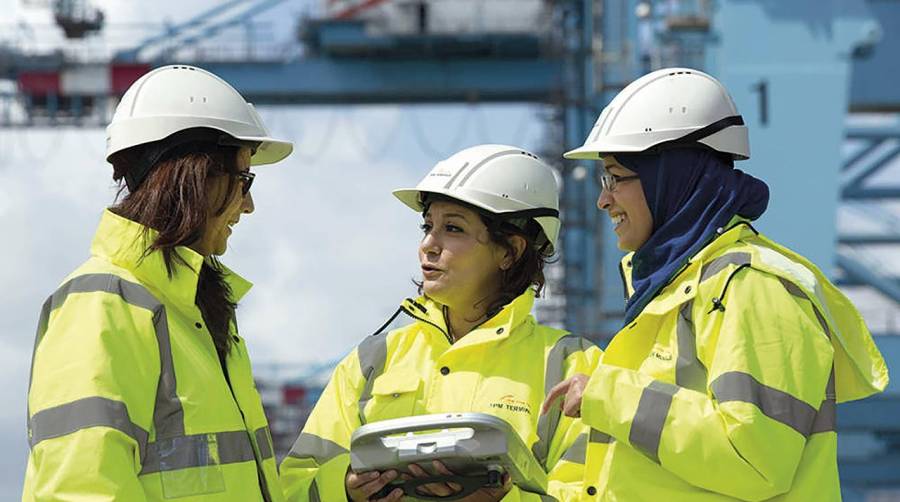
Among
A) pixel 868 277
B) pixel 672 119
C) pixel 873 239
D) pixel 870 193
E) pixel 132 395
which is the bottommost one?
pixel 873 239

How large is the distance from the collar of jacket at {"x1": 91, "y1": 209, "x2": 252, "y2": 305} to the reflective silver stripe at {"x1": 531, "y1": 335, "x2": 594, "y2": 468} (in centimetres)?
119

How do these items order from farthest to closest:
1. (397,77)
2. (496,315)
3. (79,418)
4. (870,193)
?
(870,193) < (397,77) < (496,315) < (79,418)

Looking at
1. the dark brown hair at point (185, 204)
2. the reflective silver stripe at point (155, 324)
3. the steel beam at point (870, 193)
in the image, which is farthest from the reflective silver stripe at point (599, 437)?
the steel beam at point (870, 193)

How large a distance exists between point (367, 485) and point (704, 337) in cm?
102

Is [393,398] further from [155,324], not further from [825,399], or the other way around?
[825,399]

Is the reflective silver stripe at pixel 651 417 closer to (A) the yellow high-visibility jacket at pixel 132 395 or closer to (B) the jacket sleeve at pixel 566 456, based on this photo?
(B) the jacket sleeve at pixel 566 456

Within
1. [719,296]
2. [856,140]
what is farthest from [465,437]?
[856,140]

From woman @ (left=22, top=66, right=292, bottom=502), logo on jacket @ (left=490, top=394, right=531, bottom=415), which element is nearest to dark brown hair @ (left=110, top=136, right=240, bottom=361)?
woman @ (left=22, top=66, right=292, bottom=502)

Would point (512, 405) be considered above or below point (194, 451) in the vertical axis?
below

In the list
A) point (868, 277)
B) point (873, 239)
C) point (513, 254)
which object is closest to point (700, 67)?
point (868, 277)

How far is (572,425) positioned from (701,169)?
0.91 metres

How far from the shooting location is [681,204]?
3861 mm

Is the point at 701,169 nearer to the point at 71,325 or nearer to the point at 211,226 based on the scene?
the point at 211,226

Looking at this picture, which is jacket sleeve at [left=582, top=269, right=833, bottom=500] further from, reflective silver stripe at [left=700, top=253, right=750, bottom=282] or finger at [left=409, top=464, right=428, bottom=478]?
finger at [left=409, top=464, right=428, bottom=478]
